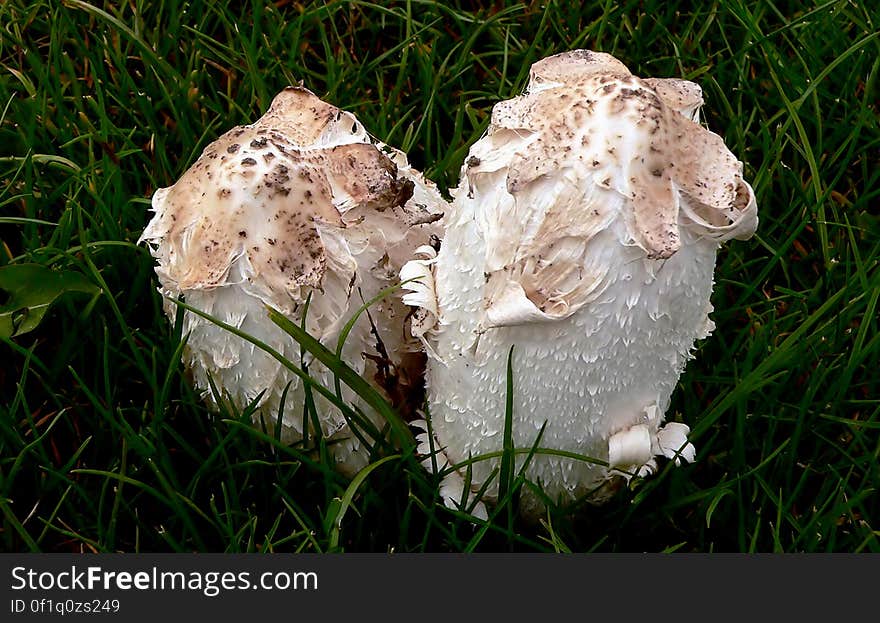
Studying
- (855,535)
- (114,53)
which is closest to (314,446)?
(855,535)

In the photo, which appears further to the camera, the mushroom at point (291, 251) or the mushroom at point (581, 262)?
the mushroom at point (291, 251)

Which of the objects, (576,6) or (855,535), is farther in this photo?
(576,6)

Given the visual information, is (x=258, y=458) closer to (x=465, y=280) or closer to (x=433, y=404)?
(x=433, y=404)

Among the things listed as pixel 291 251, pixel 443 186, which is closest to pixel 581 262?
pixel 291 251

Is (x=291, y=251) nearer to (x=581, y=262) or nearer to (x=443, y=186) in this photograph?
(x=581, y=262)

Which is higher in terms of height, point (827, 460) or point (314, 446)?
point (314, 446)

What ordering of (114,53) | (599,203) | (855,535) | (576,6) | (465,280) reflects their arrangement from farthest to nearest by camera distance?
(576,6)
(114,53)
(855,535)
(465,280)
(599,203)
